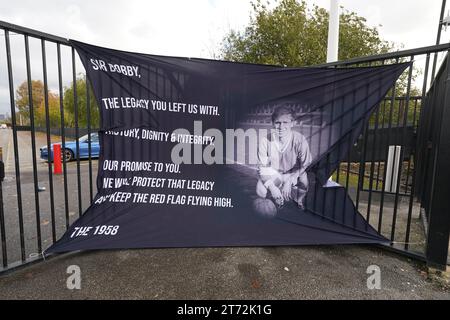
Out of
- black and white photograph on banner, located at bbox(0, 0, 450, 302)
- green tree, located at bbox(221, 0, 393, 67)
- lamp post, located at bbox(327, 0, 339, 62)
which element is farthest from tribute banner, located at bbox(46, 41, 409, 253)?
green tree, located at bbox(221, 0, 393, 67)

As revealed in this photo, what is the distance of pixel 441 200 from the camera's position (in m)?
2.78

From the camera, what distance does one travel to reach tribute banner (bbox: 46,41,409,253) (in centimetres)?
293

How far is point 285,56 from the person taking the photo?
9.48 metres

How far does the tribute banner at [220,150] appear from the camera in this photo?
2.93 meters

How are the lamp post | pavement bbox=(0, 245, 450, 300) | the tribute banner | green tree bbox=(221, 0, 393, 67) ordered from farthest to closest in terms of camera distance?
green tree bbox=(221, 0, 393, 67)
the lamp post
the tribute banner
pavement bbox=(0, 245, 450, 300)

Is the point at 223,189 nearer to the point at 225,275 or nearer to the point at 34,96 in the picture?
the point at 225,275

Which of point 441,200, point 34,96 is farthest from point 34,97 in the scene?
point 441,200

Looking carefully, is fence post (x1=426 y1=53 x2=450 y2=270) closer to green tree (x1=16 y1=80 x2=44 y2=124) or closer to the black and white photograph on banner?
the black and white photograph on banner

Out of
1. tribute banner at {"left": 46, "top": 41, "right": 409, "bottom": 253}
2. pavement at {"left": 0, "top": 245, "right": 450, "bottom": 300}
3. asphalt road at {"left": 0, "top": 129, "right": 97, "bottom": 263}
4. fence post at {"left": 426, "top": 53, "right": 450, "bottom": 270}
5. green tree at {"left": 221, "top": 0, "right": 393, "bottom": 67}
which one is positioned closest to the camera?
pavement at {"left": 0, "top": 245, "right": 450, "bottom": 300}

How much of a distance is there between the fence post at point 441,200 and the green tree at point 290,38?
7.12 m

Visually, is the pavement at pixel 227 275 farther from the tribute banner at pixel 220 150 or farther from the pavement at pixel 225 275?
the tribute banner at pixel 220 150

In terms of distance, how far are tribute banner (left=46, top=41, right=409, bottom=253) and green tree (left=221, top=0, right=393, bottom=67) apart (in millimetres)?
6648

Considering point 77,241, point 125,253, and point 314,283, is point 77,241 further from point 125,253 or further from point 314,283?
point 314,283
